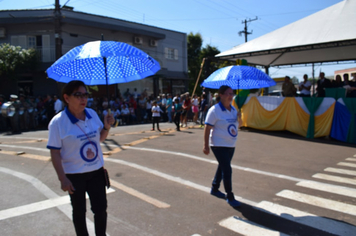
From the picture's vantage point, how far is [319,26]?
13422 mm

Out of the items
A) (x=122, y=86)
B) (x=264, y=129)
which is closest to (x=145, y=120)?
(x=122, y=86)

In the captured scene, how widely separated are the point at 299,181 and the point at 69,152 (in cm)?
495

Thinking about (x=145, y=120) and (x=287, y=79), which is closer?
(x=287, y=79)

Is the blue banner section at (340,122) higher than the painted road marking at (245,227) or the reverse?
higher

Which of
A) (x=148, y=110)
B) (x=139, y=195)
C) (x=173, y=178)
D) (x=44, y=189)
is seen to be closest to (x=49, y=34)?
(x=148, y=110)

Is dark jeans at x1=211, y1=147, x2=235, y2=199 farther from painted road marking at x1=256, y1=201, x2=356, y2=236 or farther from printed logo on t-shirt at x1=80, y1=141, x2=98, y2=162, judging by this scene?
printed logo on t-shirt at x1=80, y1=141, x2=98, y2=162

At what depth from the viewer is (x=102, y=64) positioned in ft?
14.3

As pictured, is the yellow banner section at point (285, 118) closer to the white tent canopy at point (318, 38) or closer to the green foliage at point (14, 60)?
the white tent canopy at point (318, 38)

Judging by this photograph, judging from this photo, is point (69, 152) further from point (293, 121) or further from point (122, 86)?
point (122, 86)

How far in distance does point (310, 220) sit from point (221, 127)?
1.92m

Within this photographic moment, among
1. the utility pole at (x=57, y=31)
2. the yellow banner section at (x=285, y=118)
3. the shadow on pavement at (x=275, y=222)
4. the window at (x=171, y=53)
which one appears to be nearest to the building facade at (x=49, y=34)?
the utility pole at (x=57, y=31)

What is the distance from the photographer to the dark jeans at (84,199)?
3012 mm

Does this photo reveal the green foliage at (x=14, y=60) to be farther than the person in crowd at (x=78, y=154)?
Yes

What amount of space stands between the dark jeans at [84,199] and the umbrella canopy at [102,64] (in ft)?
5.12
